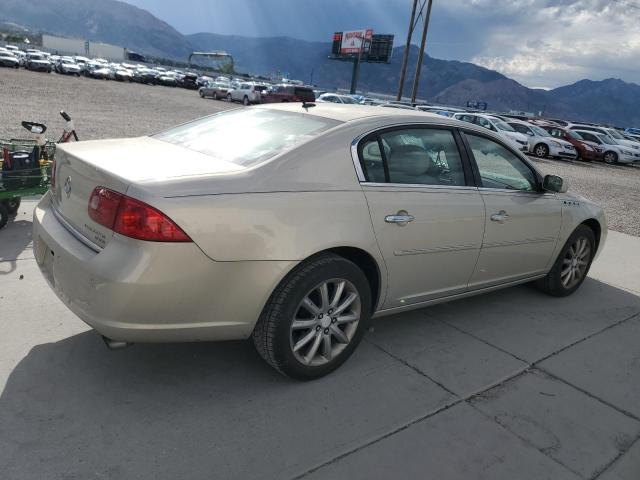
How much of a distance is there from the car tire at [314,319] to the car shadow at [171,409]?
0.17 meters

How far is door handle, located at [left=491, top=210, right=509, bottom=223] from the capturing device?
3881 millimetres

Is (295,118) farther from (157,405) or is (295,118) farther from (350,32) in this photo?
(350,32)

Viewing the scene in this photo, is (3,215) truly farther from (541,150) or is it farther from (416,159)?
(541,150)

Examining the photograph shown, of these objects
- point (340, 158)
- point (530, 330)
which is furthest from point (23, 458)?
point (530, 330)

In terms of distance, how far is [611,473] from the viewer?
8.70ft

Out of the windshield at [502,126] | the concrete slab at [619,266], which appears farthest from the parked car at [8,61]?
the concrete slab at [619,266]

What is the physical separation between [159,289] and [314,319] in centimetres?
92

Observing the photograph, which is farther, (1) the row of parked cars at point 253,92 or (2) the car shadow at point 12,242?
(1) the row of parked cars at point 253,92

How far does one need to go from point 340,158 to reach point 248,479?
1766 mm

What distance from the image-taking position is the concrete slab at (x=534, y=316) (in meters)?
4.02

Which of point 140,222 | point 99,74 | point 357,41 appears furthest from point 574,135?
point 357,41

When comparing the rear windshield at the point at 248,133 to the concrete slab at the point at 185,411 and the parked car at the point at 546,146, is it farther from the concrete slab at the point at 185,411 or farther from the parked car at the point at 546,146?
the parked car at the point at 546,146

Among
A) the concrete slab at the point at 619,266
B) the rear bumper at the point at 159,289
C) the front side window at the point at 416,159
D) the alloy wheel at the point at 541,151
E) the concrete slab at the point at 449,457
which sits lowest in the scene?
the concrete slab at the point at 449,457

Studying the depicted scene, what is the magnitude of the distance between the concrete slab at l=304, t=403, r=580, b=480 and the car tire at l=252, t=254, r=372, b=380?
62 cm
